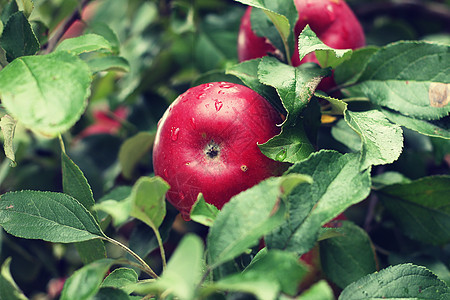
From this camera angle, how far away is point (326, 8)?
719 millimetres

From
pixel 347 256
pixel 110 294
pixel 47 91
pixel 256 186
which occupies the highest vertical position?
pixel 47 91

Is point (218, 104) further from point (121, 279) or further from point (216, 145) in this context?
point (121, 279)

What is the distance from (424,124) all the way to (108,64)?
52 centimetres


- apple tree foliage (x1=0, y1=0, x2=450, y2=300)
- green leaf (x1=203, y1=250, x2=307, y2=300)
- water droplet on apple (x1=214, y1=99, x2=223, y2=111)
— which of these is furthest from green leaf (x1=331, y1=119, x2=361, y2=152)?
green leaf (x1=203, y1=250, x2=307, y2=300)

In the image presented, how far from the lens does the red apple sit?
713 millimetres

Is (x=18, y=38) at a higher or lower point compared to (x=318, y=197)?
higher

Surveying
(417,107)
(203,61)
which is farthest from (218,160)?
(203,61)

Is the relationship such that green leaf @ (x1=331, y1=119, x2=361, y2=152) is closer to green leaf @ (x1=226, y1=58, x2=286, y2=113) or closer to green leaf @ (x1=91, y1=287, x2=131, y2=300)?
green leaf @ (x1=226, y1=58, x2=286, y2=113)

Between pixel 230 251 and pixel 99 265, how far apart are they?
0.51 feet

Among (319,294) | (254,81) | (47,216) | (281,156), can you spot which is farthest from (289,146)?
(47,216)

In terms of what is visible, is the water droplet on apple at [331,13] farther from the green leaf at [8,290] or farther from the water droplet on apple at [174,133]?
the green leaf at [8,290]

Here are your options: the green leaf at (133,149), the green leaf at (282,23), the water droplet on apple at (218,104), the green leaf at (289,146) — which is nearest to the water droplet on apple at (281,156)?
the green leaf at (289,146)

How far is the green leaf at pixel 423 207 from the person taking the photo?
2.29ft

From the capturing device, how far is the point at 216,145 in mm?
593
